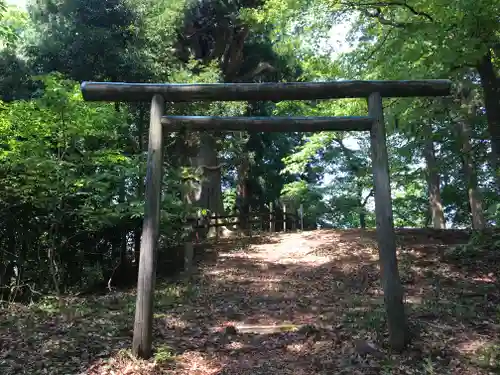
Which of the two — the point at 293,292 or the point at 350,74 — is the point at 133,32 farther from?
the point at 293,292

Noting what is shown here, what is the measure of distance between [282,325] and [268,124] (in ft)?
9.59

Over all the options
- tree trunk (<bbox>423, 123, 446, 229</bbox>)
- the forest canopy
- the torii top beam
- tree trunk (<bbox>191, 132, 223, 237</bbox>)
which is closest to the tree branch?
the forest canopy

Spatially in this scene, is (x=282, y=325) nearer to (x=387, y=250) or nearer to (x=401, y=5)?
(x=387, y=250)

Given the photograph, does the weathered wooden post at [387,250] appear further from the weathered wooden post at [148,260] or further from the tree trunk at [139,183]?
the tree trunk at [139,183]

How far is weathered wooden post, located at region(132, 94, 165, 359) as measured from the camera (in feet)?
16.1

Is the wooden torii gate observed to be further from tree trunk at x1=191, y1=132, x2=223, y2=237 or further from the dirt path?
tree trunk at x1=191, y1=132, x2=223, y2=237

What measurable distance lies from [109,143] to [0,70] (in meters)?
5.18

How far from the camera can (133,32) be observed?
40.3ft

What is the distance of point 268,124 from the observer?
18.0ft

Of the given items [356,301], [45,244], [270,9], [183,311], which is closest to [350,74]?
[270,9]

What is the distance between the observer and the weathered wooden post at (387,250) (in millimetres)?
4926

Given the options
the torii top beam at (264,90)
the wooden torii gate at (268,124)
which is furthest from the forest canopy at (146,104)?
the wooden torii gate at (268,124)

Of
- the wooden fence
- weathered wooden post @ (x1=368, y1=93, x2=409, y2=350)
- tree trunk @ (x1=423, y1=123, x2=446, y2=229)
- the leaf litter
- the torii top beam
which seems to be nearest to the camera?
the leaf litter

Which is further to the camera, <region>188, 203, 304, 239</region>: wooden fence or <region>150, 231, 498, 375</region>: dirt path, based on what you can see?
<region>188, 203, 304, 239</region>: wooden fence
